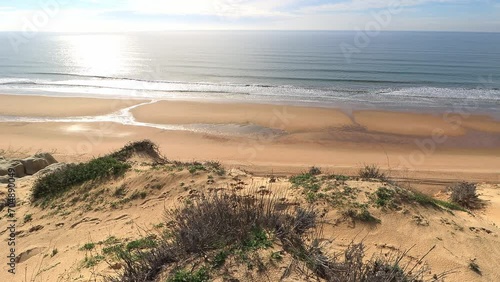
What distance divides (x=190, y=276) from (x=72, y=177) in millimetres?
5689

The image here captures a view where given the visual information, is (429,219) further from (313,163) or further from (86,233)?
(313,163)

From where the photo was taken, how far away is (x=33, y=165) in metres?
11.9

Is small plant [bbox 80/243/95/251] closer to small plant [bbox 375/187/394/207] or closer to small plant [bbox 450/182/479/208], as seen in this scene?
small plant [bbox 375/187/394/207]

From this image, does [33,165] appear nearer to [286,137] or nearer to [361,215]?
[361,215]

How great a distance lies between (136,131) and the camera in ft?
64.7

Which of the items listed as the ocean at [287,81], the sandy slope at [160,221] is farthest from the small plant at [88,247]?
the ocean at [287,81]

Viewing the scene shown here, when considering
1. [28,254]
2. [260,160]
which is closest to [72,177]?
[28,254]

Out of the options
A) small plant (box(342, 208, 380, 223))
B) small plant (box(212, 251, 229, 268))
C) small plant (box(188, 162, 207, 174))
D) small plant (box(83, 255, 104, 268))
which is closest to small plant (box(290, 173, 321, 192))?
small plant (box(342, 208, 380, 223))

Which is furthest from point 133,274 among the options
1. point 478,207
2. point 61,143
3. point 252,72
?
point 252,72

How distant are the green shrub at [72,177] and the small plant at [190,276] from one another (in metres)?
4.98

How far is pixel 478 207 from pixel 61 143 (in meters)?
17.6

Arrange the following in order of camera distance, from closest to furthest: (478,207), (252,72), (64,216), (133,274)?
(133,274) → (64,216) → (478,207) → (252,72)

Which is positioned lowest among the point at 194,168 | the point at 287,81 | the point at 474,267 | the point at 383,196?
the point at 474,267

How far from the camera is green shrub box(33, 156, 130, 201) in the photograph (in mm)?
8328
